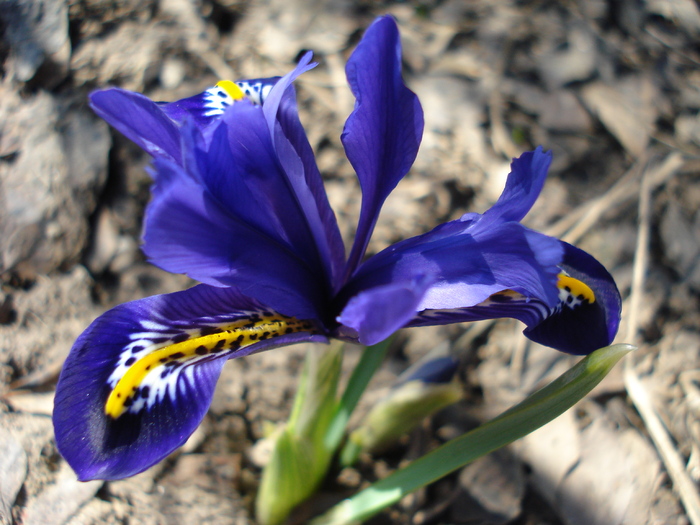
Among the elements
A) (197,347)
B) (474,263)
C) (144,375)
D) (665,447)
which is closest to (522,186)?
(474,263)

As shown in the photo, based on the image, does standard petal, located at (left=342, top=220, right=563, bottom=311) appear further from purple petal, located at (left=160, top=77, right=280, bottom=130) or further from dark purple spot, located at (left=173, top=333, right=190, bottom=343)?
purple petal, located at (left=160, top=77, right=280, bottom=130)

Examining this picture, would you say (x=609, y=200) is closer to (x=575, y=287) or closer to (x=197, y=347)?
(x=575, y=287)

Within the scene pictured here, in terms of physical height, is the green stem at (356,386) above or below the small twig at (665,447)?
above

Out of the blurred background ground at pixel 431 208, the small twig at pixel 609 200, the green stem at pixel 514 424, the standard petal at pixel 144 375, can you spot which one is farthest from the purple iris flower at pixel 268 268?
the small twig at pixel 609 200

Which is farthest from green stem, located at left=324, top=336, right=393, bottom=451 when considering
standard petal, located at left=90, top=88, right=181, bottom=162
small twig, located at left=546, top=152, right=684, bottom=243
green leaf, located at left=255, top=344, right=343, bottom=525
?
small twig, located at left=546, top=152, right=684, bottom=243

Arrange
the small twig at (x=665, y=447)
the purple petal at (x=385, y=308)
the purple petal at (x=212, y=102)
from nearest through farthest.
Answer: the purple petal at (x=385, y=308) < the purple petal at (x=212, y=102) < the small twig at (x=665, y=447)

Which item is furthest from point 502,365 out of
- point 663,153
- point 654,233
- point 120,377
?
point 120,377

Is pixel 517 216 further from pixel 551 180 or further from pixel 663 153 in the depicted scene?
pixel 663 153

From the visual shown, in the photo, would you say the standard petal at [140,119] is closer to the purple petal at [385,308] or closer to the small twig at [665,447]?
the purple petal at [385,308]
